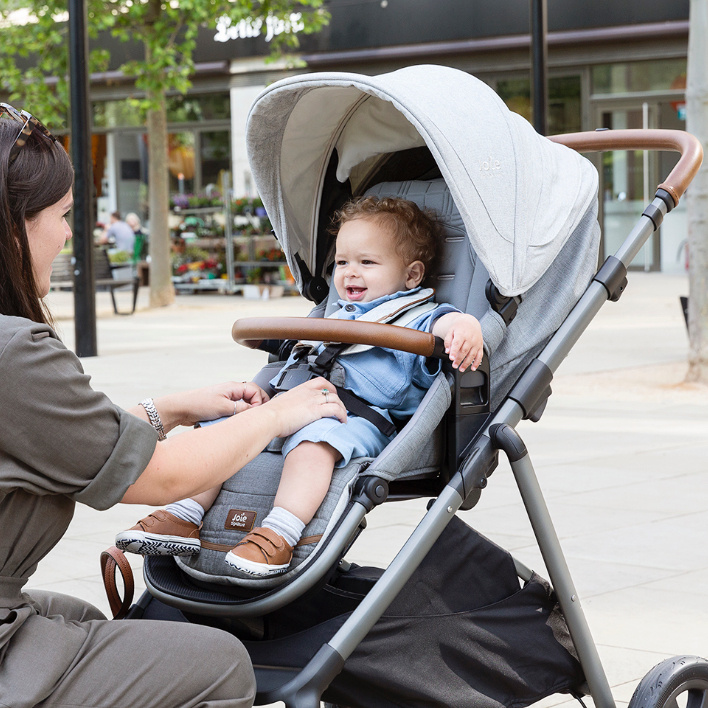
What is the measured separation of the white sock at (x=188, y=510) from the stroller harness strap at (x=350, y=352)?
46cm

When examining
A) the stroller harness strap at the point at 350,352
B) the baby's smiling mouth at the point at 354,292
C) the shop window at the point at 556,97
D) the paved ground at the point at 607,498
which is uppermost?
the shop window at the point at 556,97

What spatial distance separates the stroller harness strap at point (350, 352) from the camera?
2947 mm

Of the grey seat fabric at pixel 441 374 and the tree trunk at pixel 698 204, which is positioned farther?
the tree trunk at pixel 698 204

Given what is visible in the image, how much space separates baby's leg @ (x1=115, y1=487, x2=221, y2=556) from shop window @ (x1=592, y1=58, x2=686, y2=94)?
775 inches

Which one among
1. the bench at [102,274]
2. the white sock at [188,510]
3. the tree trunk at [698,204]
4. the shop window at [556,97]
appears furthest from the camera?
the shop window at [556,97]

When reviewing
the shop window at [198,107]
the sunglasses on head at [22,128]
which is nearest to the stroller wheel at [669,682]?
the sunglasses on head at [22,128]

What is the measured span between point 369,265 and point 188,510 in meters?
0.93

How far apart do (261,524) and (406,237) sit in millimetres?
993

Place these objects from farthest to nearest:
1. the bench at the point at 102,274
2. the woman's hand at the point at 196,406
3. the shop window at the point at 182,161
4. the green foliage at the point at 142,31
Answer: the shop window at the point at 182,161
the bench at the point at 102,274
the green foliage at the point at 142,31
the woman's hand at the point at 196,406

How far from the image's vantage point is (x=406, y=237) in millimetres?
3246

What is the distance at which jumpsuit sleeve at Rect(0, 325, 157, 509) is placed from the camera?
78.7 inches

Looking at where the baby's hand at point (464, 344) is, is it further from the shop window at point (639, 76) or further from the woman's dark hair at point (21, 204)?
the shop window at point (639, 76)

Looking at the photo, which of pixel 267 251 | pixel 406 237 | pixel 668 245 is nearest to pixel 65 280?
pixel 267 251

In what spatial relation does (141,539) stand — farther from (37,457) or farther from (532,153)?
(532,153)
